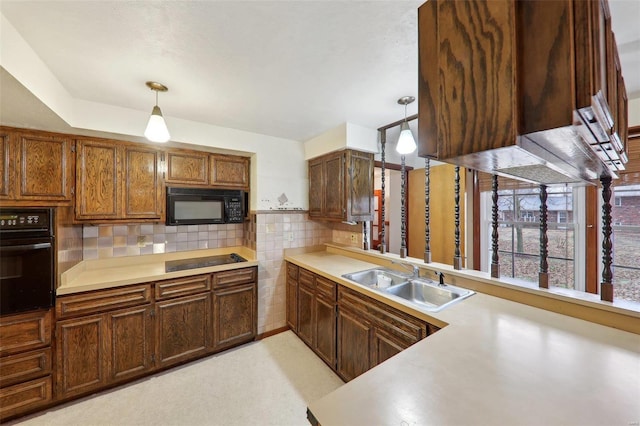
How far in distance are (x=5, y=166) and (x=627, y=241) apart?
4.61 meters

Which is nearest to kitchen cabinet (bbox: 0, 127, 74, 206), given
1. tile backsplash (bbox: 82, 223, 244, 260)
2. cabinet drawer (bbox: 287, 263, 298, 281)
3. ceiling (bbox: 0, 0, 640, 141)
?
ceiling (bbox: 0, 0, 640, 141)

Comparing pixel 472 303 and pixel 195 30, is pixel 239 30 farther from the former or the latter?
pixel 472 303

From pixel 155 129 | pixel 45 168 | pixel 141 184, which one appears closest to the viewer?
pixel 155 129

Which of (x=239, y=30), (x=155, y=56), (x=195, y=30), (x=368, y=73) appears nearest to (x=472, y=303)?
(x=368, y=73)

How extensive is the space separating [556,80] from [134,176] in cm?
289

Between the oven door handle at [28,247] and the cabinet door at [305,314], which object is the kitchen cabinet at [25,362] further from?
the cabinet door at [305,314]

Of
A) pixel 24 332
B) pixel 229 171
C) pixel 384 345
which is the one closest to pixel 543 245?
pixel 384 345

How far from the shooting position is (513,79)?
0.52 metres

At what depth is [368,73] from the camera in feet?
5.31

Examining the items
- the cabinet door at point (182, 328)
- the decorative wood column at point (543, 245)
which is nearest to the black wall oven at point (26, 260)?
the cabinet door at point (182, 328)

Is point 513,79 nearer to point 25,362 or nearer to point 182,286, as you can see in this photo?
point 182,286

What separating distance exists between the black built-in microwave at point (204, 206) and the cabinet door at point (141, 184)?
13 centimetres

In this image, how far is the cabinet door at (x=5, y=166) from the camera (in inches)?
68.2

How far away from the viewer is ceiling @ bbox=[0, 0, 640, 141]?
3.67ft
